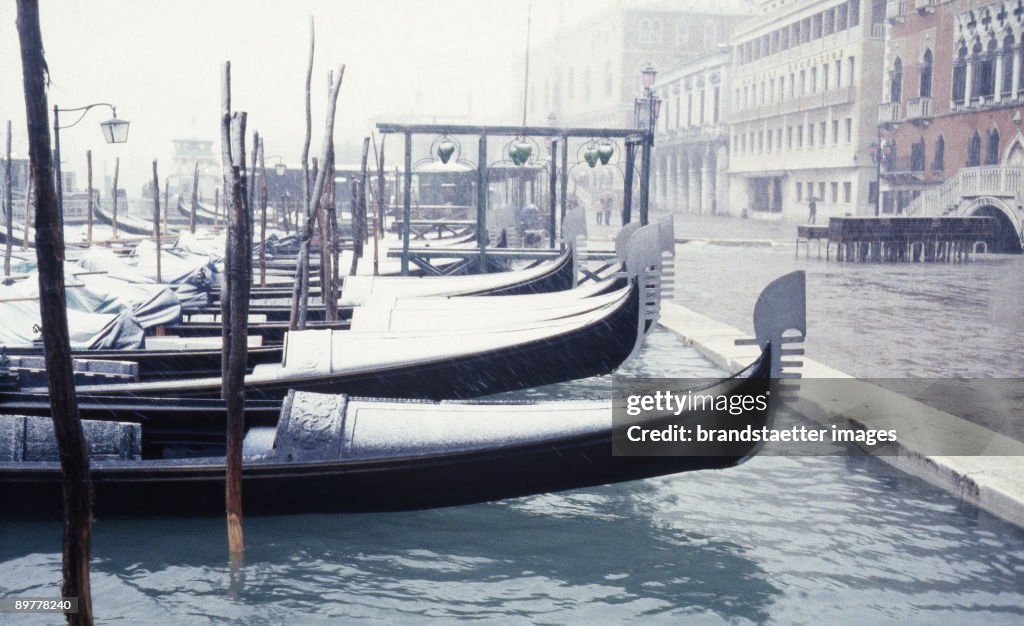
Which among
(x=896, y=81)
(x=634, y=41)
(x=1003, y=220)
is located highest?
(x=634, y=41)

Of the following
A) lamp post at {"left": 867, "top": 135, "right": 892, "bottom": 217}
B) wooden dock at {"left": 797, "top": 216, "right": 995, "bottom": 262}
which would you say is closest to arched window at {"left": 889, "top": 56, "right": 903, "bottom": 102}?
lamp post at {"left": 867, "top": 135, "right": 892, "bottom": 217}

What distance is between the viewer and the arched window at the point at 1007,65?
24.3 m

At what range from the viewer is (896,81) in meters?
30.8

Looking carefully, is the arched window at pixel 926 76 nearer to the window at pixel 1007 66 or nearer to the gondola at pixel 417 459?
the window at pixel 1007 66

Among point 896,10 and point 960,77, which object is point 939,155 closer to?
point 960,77

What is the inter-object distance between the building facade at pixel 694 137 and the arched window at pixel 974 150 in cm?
2032

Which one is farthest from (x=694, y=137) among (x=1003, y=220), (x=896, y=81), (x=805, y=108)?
(x=1003, y=220)

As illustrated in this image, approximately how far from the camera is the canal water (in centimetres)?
423

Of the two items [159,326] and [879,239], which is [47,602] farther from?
[879,239]

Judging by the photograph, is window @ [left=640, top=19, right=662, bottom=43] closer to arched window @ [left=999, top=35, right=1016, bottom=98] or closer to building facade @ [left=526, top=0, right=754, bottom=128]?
building facade @ [left=526, top=0, right=754, bottom=128]

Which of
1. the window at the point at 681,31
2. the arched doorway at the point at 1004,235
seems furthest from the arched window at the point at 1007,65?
the window at the point at 681,31

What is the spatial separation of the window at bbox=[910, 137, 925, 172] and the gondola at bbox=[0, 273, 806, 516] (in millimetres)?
27013

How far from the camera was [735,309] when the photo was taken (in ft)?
39.4

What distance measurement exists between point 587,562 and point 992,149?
2387 cm
